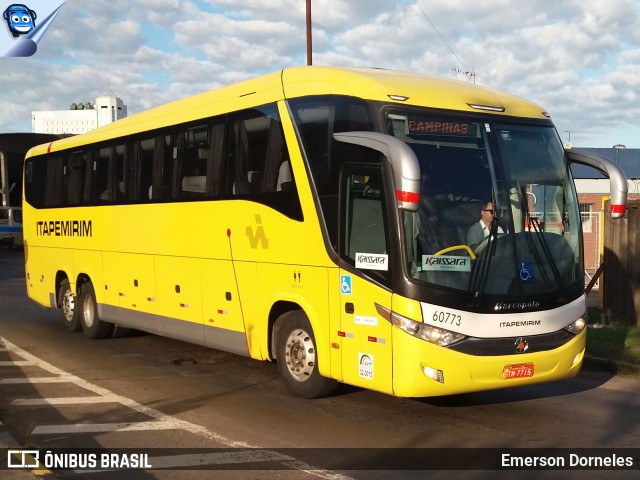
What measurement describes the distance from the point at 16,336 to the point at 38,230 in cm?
326

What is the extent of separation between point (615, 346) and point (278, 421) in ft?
20.9

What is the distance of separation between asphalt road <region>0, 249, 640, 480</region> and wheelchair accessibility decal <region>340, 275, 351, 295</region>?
4.41 feet

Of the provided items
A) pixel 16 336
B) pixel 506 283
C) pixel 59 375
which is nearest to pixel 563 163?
pixel 506 283

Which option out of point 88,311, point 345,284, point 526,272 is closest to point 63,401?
point 345,284

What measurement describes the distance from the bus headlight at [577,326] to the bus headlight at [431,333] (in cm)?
145

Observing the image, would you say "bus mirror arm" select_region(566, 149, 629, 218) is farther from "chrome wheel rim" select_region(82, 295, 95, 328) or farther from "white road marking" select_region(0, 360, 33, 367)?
"chrome wheel rim" select_region(82, 295, 95, 328)

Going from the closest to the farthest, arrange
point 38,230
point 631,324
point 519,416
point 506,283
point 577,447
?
point 577,447
point 506,283
point 519,416
point 631,324
point 38,230

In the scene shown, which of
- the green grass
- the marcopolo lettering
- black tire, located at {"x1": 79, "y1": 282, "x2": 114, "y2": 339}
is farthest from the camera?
the marcopolo lettering

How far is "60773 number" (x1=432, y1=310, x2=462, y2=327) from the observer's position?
7.73m

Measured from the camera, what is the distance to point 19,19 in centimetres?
3228

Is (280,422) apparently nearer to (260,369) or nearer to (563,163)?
(260,369)

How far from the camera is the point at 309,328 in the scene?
917cm

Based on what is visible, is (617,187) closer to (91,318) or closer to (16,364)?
(16,364)

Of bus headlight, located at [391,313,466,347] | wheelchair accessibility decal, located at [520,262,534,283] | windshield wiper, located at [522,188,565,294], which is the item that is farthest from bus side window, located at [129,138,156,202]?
wheelchair accessibility decal, located at [520,262,534,283]
